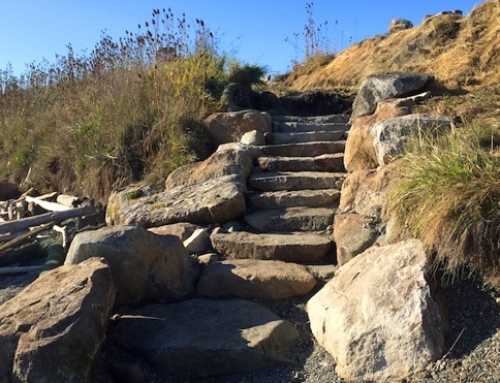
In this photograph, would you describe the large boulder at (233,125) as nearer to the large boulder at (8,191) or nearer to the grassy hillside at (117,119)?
the grassy hillside at (117,119)

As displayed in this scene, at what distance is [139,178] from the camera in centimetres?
726

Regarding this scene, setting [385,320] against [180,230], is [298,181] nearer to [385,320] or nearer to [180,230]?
[180,230]

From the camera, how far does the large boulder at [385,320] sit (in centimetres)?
332

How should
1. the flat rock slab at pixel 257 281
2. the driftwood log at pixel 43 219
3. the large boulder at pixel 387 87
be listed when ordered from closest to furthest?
the flat rock slab at pixel 257 281, the driftwood log at pixel 43 219, the large boulder at pixel 387 87

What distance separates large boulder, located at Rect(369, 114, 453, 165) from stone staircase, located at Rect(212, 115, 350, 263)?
2.21 ft

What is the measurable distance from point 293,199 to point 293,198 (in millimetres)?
10

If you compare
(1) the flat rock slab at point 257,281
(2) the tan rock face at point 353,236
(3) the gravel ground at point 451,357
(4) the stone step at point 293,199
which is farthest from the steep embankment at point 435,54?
(3) the gravel ground at point 451,357

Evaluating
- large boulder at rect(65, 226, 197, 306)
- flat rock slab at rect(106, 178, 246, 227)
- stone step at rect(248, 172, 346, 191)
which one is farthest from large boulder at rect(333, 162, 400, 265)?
large boulder at rect(65, 226, 197, 306)

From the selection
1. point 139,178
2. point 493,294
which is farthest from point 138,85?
point 493,294

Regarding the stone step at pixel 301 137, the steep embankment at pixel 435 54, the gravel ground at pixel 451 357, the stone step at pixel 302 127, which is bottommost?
the gravel ground at pixel 451 357

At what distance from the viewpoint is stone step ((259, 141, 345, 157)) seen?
6.69 meters

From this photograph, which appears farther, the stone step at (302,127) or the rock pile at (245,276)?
the stone step at (302,127)

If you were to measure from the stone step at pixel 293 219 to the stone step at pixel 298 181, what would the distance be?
15.6 inches

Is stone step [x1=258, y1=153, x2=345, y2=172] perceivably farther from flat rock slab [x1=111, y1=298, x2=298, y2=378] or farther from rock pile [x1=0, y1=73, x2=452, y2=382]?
flat rock slab [x1=111, y1=298, x2=298, y2=378]
